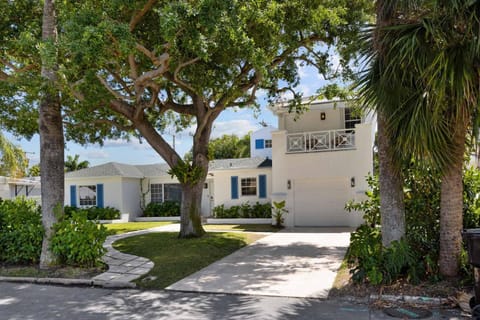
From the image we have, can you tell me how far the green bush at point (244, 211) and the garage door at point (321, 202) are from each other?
2.11 m

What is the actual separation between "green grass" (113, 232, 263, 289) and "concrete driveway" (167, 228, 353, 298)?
352mm

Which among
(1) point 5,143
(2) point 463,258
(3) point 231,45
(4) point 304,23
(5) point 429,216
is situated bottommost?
(2) point 463,258

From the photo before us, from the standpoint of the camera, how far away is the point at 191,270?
29.3ft

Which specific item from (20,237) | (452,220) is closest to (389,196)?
(452,220)

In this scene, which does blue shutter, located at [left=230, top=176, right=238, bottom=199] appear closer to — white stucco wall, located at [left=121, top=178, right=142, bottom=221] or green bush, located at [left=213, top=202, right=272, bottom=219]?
green bush, located at [left=213, top=202, right=272, bottom=219]

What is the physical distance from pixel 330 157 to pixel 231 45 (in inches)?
360

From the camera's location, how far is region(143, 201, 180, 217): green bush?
22.0m

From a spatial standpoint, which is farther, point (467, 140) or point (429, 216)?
point (429, 216)

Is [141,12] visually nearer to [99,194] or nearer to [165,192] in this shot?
[165,192]

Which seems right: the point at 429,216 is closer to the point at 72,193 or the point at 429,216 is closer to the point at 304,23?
the point at 304,23

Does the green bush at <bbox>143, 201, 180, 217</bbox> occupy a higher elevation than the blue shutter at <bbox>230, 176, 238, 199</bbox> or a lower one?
lower

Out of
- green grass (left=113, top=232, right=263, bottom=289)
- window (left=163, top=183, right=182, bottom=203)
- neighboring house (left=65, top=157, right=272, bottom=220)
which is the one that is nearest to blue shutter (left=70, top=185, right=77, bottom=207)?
neighboring house (left=65, top=157, right=272, bottom=220)

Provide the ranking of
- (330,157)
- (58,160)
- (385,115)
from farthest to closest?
1. (330,157)
2. (58,160)
3. (385,115)

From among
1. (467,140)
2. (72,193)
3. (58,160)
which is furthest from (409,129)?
(72,193)
